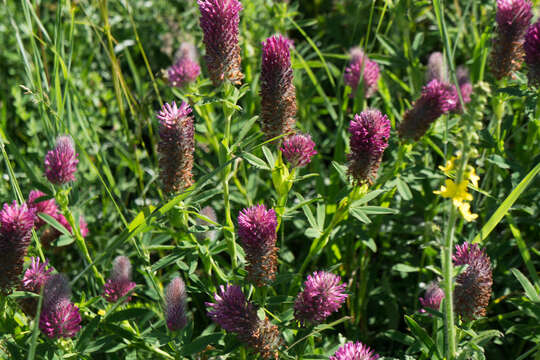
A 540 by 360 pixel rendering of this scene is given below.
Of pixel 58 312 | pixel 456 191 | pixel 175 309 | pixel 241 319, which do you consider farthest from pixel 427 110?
Result: pixel 58 312

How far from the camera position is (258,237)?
1.79 meters

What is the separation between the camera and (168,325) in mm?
1970

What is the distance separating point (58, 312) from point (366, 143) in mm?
1162

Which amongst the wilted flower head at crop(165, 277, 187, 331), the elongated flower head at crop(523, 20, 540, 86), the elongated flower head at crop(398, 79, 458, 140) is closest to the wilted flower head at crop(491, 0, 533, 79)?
the elongated flower head at crop(523, 20, 540, 86)

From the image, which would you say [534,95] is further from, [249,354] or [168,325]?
[168,325]

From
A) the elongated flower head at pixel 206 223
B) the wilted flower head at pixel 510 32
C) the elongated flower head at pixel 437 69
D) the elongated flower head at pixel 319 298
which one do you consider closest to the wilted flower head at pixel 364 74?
the elongated flower head at pixel 437 69

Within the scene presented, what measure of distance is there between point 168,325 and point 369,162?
90 cm

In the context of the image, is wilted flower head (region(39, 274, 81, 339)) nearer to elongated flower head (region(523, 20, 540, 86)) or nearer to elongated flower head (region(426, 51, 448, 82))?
elongated flower head (region(426, 51, 448, 82))

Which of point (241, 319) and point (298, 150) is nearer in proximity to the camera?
point (241, 319)

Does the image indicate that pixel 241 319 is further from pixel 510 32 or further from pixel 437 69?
pixel 510 32

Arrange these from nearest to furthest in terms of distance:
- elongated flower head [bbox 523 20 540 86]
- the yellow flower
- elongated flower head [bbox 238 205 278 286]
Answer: the yellow flower < elongated flower head [bbox 238 205 278 286] < elongated flower head [bbox 523 20 540 86]

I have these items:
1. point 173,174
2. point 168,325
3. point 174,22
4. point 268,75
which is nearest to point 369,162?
point 268,75

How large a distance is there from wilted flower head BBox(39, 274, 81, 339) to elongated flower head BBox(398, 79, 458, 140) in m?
1.40

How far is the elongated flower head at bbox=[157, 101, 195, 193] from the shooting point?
1.95m
